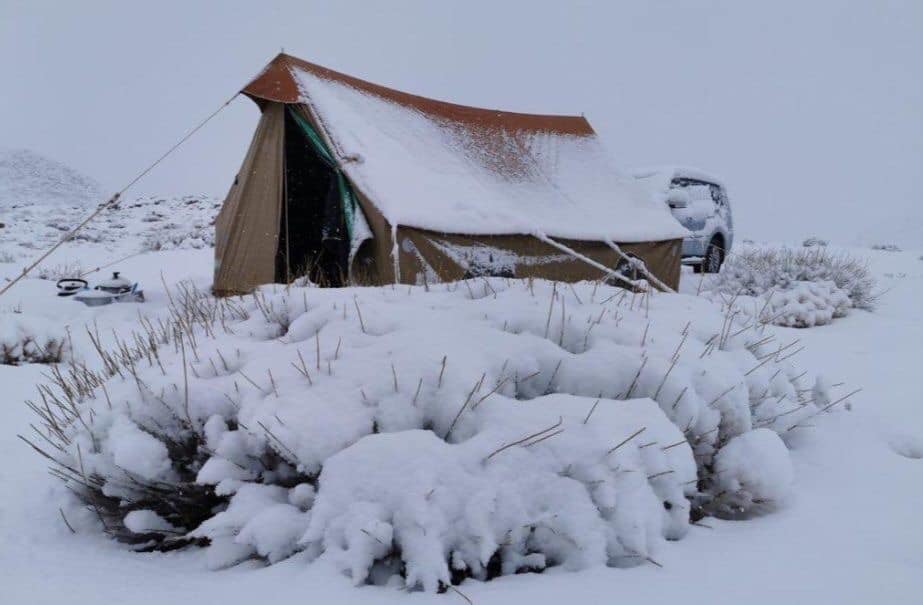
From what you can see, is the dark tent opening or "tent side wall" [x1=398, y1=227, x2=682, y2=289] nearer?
"tent side wall" [x1=398, y1=227, x2=682, y2=289]

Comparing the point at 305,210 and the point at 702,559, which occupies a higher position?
the point at 305,210

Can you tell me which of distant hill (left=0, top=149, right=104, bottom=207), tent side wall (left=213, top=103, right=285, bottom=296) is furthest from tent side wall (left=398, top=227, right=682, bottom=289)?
distant hill (left=0, top=149, right=104, bottom=207)

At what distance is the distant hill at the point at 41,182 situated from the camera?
98.0 feet

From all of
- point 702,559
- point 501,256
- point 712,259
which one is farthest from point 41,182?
point 702,559

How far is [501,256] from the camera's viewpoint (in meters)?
5.95

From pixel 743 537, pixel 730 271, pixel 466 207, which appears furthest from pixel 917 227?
pixel 743 537

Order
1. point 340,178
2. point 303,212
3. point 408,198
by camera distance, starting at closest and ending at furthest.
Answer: point 408,198 < point 340,178 < point 303,212

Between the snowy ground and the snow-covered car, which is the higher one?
the snow-covered car

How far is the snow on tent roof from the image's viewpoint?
18.7 feet

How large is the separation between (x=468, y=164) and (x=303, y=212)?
2.10m

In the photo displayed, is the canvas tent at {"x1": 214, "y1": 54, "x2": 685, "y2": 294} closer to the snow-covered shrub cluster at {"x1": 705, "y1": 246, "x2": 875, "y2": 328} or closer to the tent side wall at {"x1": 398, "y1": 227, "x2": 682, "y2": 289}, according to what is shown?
the tent side wall at {"x1": 398, "y1": 227, "x2": 682, "y2": 289}

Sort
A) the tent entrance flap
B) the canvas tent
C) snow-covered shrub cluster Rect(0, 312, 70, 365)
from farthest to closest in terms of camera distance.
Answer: the tent entrance flap → the canvas tent → snow-covered shrub cluster Rect(0, 312, 70, 365)

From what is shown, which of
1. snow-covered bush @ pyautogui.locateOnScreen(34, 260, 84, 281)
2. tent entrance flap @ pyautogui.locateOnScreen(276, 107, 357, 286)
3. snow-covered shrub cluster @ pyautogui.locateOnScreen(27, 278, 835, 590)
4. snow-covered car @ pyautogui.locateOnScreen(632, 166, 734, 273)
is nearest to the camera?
snow-covered shrub cluster @ pyautogui.locateOnScreen(27, 278, 835, 590)

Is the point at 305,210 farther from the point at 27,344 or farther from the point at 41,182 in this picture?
the point at 41,182
